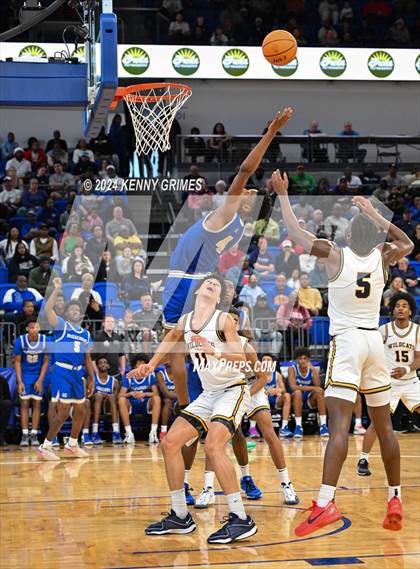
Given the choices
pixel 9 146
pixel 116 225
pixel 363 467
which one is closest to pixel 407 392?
pixel 363 467

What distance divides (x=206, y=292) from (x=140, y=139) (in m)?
3.98

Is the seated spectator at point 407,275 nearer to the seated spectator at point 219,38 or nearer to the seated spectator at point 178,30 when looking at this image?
the seated spectator at point 219,38

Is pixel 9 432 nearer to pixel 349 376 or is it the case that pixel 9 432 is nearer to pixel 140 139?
pixel 140 139

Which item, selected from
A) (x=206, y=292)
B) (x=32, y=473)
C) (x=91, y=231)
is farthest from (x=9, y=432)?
(x=206, y=292)

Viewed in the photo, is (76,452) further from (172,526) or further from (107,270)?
(172,526)

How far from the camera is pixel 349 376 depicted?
5.52 m

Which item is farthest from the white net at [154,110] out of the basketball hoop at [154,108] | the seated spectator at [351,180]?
the seated spectator at [351,180]

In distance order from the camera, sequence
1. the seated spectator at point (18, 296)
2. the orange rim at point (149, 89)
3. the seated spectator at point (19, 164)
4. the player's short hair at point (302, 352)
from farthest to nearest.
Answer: the seated spectator at point (19, 164) → the seated spectator at point (18, 296) → the player's short hair at point (302, 352) → the orange rim at point (149, 89)

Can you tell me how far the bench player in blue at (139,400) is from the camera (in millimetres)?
13312

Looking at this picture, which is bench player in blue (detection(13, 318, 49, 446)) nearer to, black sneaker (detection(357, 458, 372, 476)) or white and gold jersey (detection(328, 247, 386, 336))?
black sneaker (detection(357, 458, 372, 476))

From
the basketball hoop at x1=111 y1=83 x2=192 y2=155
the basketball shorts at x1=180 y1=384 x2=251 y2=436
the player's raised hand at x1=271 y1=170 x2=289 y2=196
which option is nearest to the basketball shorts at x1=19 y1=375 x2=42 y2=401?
the basketball hoop at x1=111 y1=83 x2=192 y2=155

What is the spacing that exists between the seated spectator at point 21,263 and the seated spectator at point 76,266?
740mm

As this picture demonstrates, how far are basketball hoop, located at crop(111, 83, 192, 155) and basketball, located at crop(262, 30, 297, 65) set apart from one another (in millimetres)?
2779

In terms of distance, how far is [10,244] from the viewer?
49.9ft
